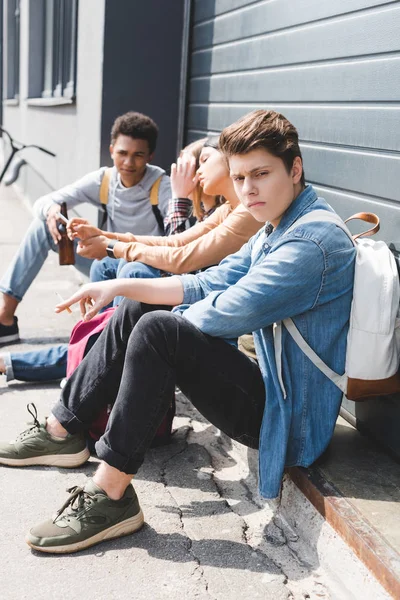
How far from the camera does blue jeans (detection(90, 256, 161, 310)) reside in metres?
3.65

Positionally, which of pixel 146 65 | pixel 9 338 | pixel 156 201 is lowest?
pixel 9 338

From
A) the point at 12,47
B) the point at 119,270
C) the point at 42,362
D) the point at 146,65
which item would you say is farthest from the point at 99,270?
the point at 12,47

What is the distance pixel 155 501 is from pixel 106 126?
3863 mm

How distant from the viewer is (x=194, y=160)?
409 centimetres

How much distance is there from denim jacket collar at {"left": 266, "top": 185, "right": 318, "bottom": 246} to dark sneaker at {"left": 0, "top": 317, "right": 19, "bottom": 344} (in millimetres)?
2652

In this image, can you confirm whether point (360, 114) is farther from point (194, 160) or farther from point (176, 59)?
point (176, 59)

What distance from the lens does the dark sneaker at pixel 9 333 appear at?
4.86m

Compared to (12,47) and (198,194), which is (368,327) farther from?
(12,47)

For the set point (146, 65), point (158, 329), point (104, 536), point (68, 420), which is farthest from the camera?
point (146, 65)

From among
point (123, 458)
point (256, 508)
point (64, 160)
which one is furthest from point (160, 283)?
point (64, 160)

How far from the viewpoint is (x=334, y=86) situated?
3572 mm

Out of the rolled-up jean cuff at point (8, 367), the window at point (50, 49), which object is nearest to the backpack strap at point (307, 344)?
the rolled-up jean cuff at point (8, 367)

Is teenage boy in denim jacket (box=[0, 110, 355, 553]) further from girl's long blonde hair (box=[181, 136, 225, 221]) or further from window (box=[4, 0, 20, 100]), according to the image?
window (box=[4, 0, 20, 100])

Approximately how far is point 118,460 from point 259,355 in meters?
0.63
